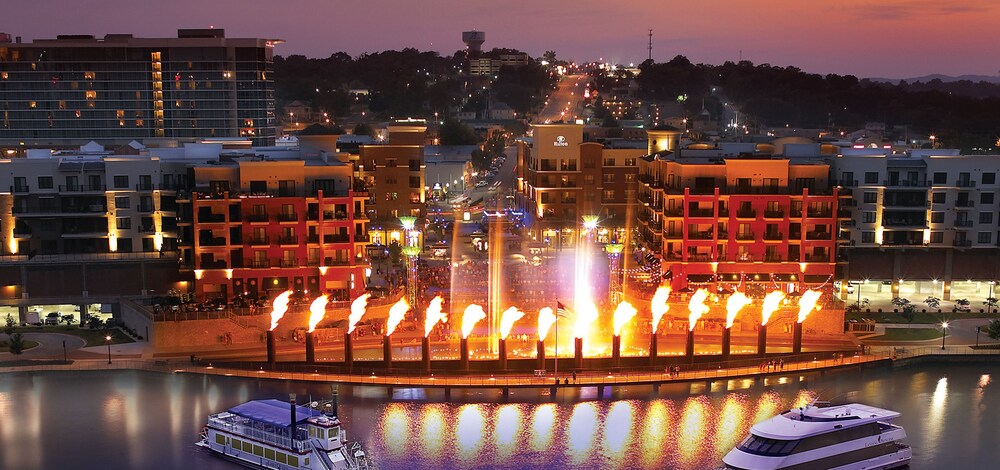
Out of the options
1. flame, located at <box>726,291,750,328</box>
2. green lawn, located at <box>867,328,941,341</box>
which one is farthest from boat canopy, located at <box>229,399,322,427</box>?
green lawn, located at <box>867,328,941,341</box>

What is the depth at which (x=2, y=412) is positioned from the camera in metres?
40.3

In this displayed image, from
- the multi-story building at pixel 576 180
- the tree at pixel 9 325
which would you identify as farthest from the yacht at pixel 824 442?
the multi-story building at pixel 576 180

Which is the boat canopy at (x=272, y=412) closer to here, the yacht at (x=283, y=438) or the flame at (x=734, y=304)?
the yacht at (x=283, y=438)

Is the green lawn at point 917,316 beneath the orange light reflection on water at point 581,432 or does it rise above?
above

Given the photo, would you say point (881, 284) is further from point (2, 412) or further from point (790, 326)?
point (2, 412)

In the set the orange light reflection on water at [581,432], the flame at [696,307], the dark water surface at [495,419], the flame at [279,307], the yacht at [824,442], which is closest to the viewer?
the yacht at [824,442]

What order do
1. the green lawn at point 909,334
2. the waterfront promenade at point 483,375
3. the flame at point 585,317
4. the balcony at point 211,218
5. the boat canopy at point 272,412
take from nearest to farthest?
the boat canopy at point 272,412
the waterfront promenade at point 483,375
the flame at point 585,317
the green lawn at point 909,334
the balcony at point 211,218

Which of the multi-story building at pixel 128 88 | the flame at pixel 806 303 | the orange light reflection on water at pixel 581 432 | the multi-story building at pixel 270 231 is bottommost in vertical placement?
the orange light reflection on water at pixel 581 432

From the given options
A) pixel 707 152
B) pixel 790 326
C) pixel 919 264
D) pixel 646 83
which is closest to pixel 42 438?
pixel 790 326

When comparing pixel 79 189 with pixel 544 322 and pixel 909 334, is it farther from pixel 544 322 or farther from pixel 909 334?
pixel 909 334

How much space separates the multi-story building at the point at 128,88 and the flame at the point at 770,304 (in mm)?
67516

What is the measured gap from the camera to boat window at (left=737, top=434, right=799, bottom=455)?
33500mm

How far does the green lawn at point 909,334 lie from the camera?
47969 mm

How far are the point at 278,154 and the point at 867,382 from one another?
107 feet
